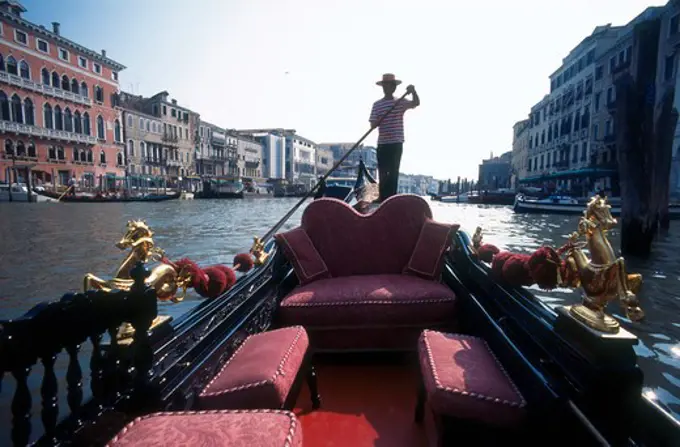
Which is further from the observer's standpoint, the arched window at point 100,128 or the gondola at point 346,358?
the arched window at point 100,128

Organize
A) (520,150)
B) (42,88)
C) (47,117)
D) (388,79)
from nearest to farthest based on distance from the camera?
1. (388,79)
2. (42,88)
3. (47,117)
4. (520,150)

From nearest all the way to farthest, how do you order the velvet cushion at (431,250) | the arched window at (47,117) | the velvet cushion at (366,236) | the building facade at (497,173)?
the velvet cushion at (431,250) < the velvet cushion at (366,236) < the arched window at (47,117) < the building facade at (497,173)

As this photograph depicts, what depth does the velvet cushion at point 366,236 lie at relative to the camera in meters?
2.65

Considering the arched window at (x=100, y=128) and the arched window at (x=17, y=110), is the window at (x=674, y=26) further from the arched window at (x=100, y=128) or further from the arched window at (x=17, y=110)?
the arched window at (x=17, y=110)

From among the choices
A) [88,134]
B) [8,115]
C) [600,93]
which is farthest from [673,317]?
[88,134]

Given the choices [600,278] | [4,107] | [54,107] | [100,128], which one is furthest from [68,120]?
[600,278]

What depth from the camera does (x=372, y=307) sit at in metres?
2.09

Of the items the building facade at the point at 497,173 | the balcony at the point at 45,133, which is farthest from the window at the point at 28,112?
the building facade at the point at 497,173

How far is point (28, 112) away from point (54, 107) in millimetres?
1823

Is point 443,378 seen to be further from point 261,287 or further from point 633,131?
point 633,131

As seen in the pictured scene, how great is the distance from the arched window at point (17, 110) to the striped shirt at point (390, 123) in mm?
30264

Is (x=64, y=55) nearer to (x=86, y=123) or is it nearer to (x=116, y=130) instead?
(x=86, y=123)

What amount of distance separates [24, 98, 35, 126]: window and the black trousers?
100ft

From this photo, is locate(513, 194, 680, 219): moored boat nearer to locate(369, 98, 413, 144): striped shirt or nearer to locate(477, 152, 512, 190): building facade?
locate(369, 98, 413, 144): striped shirt
